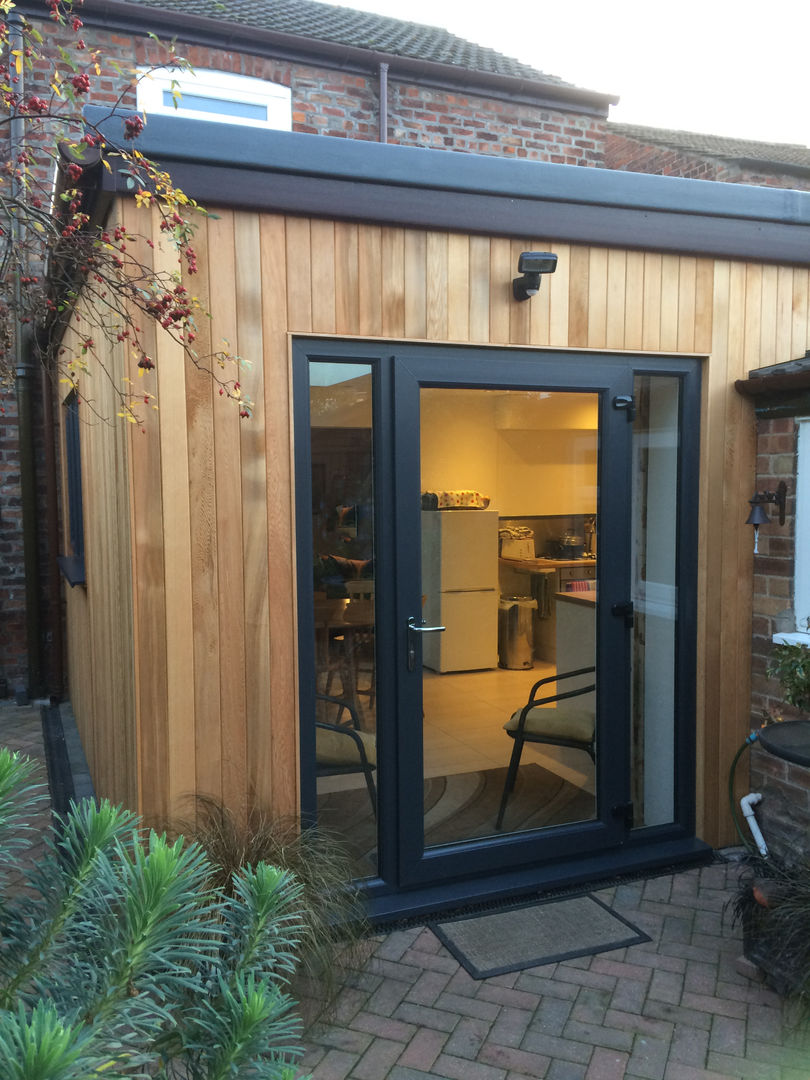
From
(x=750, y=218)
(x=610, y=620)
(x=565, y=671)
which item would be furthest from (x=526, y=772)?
(x=750, y=218)

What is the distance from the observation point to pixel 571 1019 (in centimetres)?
301

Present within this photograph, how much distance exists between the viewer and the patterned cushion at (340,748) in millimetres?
3671

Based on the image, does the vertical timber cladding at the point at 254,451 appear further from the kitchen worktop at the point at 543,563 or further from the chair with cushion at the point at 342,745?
the kitchen worktop at the point at 543,563

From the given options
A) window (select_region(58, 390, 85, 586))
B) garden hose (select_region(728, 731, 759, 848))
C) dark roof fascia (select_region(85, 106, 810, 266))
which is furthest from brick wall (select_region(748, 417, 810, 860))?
window (select_region(58, 390, 85, 586))

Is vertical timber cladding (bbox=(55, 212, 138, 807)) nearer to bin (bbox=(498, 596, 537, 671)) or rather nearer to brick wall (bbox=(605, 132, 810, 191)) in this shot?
bin (bbox=(498, 596, 537, 671))

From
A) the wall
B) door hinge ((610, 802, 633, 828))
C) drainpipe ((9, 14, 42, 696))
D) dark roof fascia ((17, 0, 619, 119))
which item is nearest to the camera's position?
the wall

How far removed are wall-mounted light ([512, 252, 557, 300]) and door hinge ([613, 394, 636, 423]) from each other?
24.9 inches

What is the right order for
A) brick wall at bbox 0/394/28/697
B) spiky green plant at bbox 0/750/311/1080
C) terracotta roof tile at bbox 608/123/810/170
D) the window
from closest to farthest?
spiky green plant at bbox 0/750/311/1080
the window
brick wall at bbox 0/394/28/697
terracotta roof tile at bbox 608/123/810/170

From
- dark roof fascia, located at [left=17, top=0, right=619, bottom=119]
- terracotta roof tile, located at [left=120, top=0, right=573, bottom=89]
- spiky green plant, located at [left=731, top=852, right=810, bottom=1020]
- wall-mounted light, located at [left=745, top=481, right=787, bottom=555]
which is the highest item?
terracotta roof tile, located at [left=120, top=0, right=573, bottom=89]

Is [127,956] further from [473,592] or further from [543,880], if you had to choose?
[543,880]

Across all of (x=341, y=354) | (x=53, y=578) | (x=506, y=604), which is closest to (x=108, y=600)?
(x=341, y=354)

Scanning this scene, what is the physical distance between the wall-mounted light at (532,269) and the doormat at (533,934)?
2.54 metres

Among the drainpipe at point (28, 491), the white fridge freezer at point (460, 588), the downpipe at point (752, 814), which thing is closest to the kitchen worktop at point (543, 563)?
the white fridge freezer at point (460, 588)

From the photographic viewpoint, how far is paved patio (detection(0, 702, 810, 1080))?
2.76 meters
